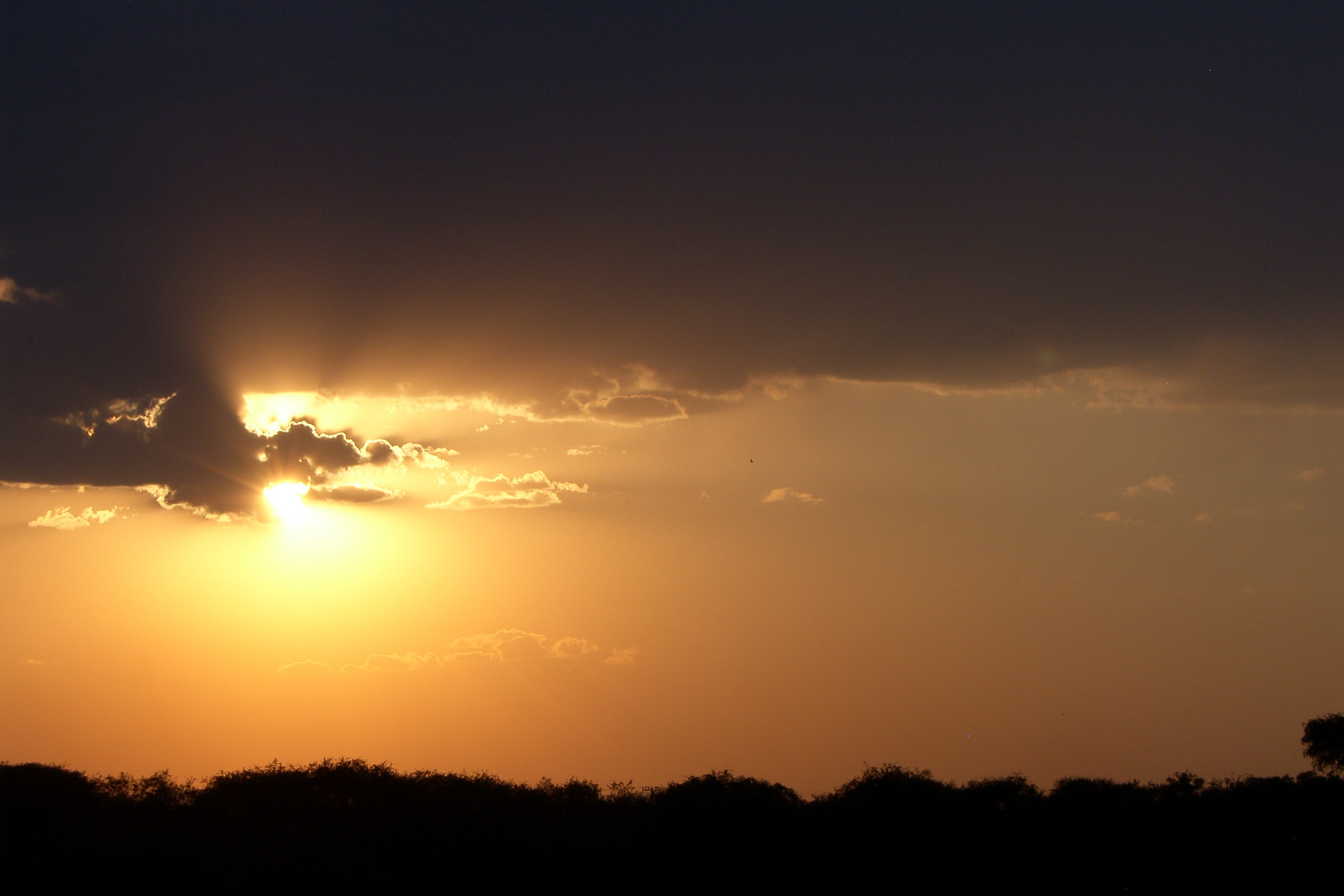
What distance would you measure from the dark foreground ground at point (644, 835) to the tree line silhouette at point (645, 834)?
14 centimetres

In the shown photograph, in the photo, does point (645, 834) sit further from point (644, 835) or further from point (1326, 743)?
point (1326, 743)

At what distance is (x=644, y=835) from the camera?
7600cm

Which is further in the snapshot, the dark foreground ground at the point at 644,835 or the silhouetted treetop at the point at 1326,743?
the silhouetted treetop at the point at 1326,743

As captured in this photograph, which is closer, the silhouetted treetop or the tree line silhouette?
the tree line silhouette

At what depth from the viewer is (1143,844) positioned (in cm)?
7162

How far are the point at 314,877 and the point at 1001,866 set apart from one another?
4239 cm

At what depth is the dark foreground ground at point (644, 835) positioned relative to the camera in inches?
2435

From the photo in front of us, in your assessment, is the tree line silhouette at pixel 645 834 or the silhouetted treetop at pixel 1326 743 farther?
the silhouetted treetop at pixel 1326 743

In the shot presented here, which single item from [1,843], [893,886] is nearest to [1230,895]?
[893,886]

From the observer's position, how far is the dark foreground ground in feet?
203

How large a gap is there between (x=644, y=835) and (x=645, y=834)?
91mm

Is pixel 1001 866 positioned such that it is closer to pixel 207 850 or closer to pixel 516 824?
pixel 516 824

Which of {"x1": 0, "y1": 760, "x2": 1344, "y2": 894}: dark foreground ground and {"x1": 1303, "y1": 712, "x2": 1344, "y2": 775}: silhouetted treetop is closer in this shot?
{"x1": 0, "y1": 760, "x2": 1344, "y2": 894}: dark foreground ground

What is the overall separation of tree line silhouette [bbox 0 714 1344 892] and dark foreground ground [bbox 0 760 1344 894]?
14cm
